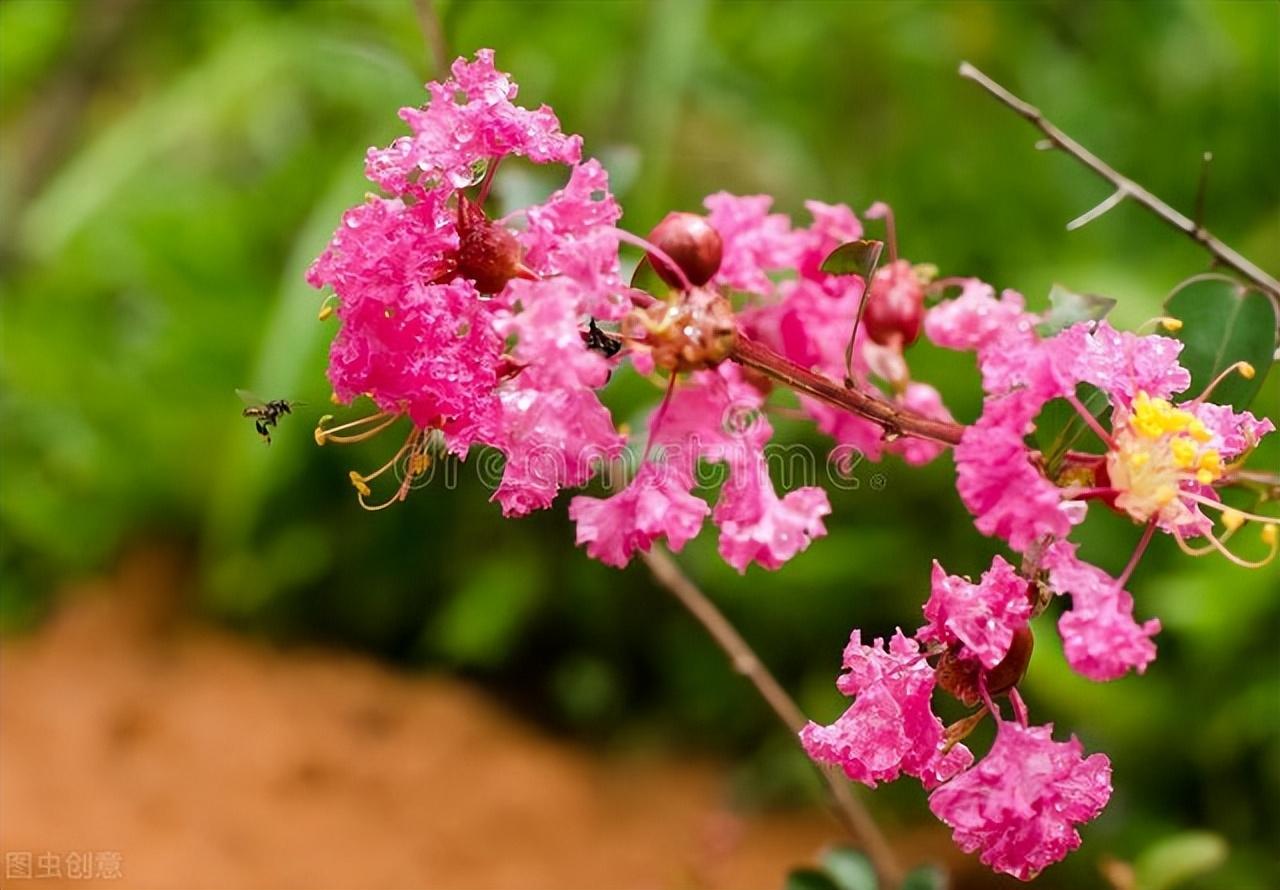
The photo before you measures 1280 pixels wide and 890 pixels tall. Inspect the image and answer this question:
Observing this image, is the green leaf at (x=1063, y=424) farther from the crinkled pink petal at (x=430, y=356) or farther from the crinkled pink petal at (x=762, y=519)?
the crinkled pink petal at (x=430, y=356)

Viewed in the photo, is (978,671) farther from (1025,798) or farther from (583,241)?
(583,241)

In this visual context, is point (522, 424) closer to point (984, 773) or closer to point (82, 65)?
point (984, 773)

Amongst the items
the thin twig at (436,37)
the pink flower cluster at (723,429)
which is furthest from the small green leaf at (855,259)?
the thin twig at (436,37)

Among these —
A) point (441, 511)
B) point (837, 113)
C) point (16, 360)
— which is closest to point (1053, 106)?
point (837, 113)

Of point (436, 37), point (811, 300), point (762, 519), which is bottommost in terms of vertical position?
point (762, 519)

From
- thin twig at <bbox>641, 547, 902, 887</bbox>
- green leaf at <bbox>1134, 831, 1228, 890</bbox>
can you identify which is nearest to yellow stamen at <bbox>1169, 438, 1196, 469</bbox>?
Result: thin twig at <bbox>641, 547, 902, 887</bbox>

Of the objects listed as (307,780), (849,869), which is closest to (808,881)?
(849,869)

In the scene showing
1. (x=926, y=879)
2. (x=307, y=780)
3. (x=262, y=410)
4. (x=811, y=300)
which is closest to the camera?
(x=262, y=410)
